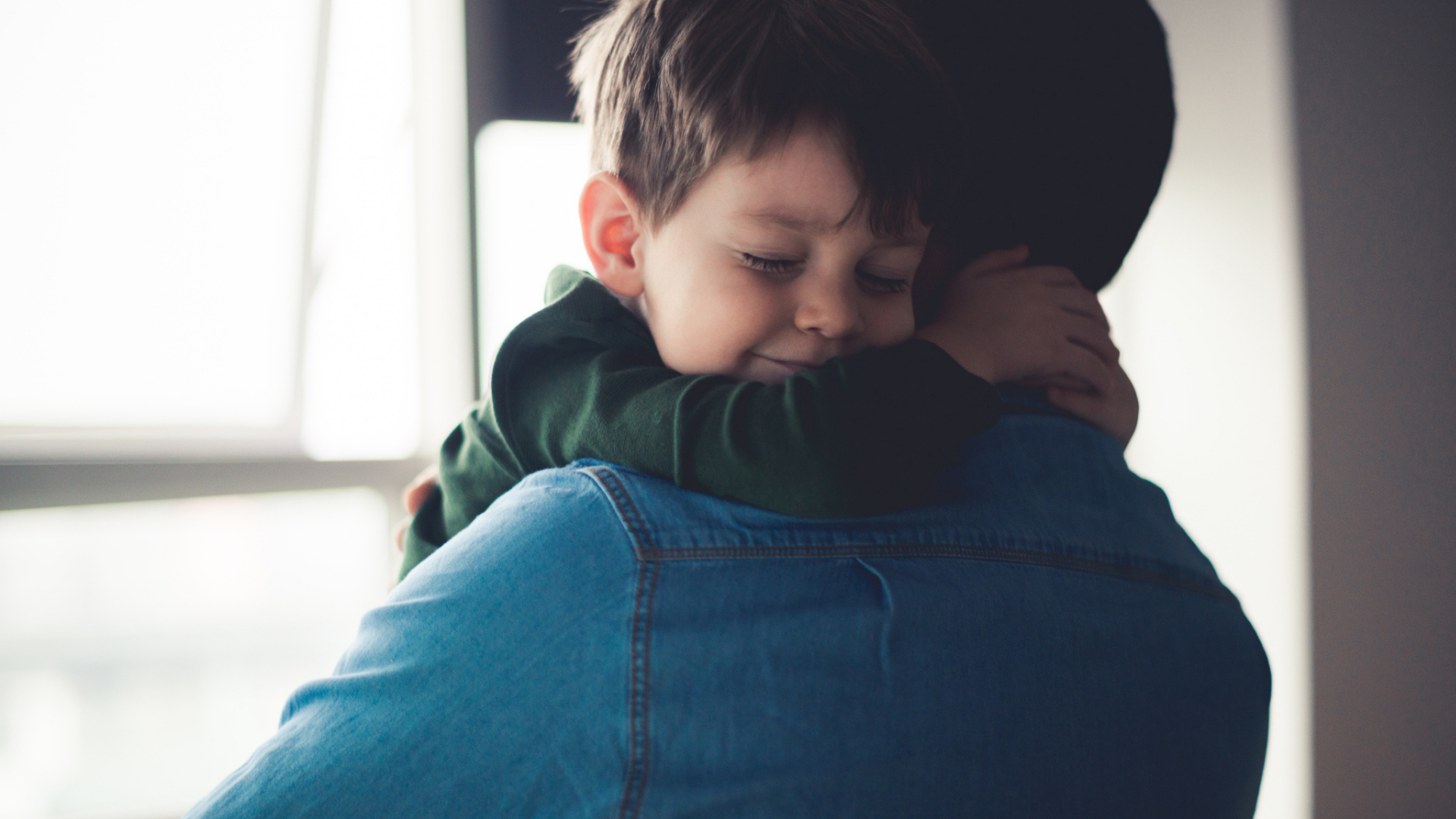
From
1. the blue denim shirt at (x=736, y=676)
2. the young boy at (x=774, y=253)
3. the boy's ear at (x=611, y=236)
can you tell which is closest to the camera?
the blue denim shirt at (x=736, y=676)

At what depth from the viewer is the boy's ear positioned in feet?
3.12

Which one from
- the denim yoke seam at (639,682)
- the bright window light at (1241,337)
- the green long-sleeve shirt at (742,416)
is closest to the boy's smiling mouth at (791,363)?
the green long-sleeve shirt at (742,416)

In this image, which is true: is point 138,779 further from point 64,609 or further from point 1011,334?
point 1011,334

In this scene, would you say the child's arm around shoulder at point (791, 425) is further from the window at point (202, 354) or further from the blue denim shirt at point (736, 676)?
the window at point (202, 354)

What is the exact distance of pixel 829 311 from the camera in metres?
0.82

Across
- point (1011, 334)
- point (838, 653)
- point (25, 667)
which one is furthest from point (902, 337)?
point (25, 667)

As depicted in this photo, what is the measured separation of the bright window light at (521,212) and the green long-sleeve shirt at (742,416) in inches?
85.4

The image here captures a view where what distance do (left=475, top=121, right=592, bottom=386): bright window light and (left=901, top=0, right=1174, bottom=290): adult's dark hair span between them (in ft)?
7.30

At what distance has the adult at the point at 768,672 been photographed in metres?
0.51

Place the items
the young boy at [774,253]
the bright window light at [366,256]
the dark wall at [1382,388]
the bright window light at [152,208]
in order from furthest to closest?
1. the bright window light at [366,256]
2. the bright window light at [152,208]
3. the dark wall at [1382,388]
4. the young boy at [774,253]

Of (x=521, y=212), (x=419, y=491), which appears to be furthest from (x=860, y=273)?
(x=521, y=212)

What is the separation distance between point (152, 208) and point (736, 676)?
268 cm

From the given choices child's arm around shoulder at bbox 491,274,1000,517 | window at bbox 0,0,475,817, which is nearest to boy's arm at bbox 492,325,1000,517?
child's arm around shoulder at bbox 491,274,1000,517

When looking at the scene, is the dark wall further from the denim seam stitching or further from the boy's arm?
the boy's arm
